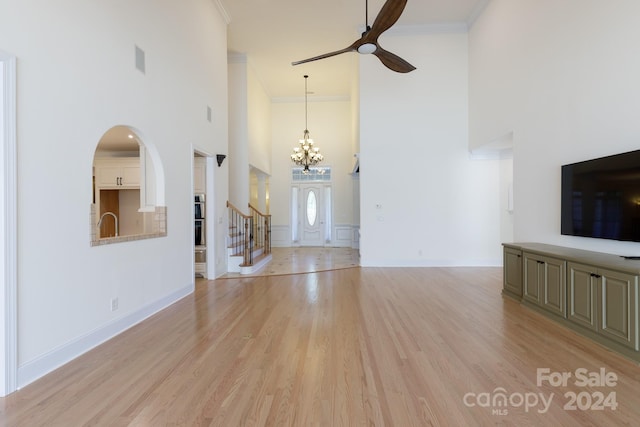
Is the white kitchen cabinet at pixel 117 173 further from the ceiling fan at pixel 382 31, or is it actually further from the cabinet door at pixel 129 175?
the ceiling fan at pixel 382 31

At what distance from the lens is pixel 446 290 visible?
5.05 m

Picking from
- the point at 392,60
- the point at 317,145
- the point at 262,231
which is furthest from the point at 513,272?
the point at 317,145

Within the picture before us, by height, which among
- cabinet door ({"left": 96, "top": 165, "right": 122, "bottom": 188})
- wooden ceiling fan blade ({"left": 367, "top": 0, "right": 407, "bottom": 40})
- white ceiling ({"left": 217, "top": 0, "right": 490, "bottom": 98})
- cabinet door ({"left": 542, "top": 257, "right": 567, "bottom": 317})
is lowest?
cabinet door ({"left": 542, "top": 257, "right": 567, "bottom": 317})

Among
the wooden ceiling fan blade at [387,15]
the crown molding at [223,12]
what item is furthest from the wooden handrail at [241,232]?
the wooden ceiling fan blade at [387,15]

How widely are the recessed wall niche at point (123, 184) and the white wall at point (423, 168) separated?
4.30m

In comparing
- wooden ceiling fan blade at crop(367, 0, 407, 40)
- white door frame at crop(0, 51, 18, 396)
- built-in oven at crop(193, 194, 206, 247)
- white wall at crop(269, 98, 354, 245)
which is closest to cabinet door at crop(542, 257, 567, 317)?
wooden ceiling fan blade at crop(367, 0, 407, 40)

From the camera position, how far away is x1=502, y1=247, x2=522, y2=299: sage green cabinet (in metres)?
4.30

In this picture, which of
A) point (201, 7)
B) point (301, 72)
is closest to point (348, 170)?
point (301, 72)

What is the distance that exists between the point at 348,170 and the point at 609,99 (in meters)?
8.25

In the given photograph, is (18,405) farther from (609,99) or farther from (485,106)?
(485,106)

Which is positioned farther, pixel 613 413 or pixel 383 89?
pixel 383 89

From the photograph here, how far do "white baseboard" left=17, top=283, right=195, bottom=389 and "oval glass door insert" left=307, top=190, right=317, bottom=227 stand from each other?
770 centimetres

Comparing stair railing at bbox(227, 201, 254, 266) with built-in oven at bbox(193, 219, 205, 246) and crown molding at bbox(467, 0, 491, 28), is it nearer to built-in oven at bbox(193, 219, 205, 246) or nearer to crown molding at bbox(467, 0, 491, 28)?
built-in oven at bbox(193, 219, 205, 246)

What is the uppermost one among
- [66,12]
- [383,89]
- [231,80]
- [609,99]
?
[231,80]
